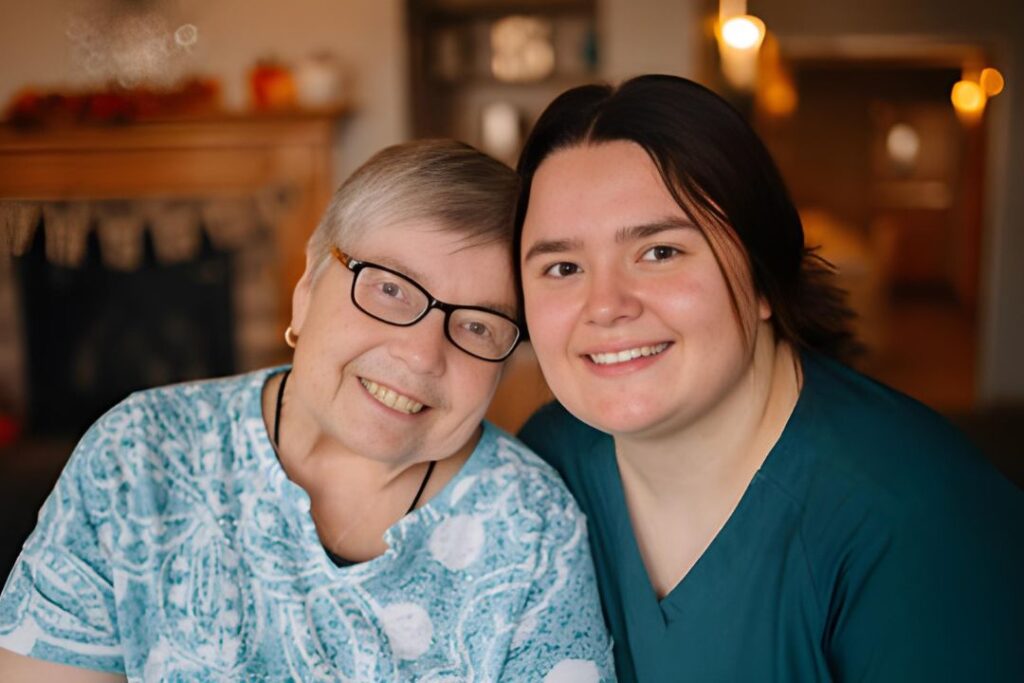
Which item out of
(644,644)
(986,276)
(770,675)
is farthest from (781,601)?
(986,276)

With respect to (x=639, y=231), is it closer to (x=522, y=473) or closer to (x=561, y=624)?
(x=522, y=473)

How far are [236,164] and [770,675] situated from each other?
4.54m

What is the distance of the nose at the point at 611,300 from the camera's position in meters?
1.32

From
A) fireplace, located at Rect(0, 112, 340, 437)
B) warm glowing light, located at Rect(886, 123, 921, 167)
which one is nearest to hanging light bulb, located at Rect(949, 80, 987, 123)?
warm glowing light, located at Rect(886, 123, 921, 167)

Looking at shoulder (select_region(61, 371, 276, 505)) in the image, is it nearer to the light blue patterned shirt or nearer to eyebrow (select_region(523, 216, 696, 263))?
the light blue patterned shirt

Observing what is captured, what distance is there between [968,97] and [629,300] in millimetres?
11319

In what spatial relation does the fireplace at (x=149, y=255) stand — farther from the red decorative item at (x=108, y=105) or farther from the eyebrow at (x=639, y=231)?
the eyebrow at (x=639, y=231)

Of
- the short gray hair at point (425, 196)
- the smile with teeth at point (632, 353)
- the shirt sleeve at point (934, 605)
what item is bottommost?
the shirt sleeve at point (934, 605)

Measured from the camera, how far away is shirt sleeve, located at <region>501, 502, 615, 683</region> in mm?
1376

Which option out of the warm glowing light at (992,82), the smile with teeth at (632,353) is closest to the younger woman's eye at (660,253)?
the smile with teeth at (632,353)

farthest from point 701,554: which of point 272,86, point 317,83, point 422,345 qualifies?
point 272,86

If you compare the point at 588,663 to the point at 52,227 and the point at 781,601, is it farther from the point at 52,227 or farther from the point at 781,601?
the point at 52,227

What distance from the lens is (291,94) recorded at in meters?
5.28

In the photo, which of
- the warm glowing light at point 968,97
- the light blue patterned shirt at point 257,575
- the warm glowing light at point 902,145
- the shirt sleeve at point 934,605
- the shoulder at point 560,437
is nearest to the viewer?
the shirt sleeve at point 934,605
